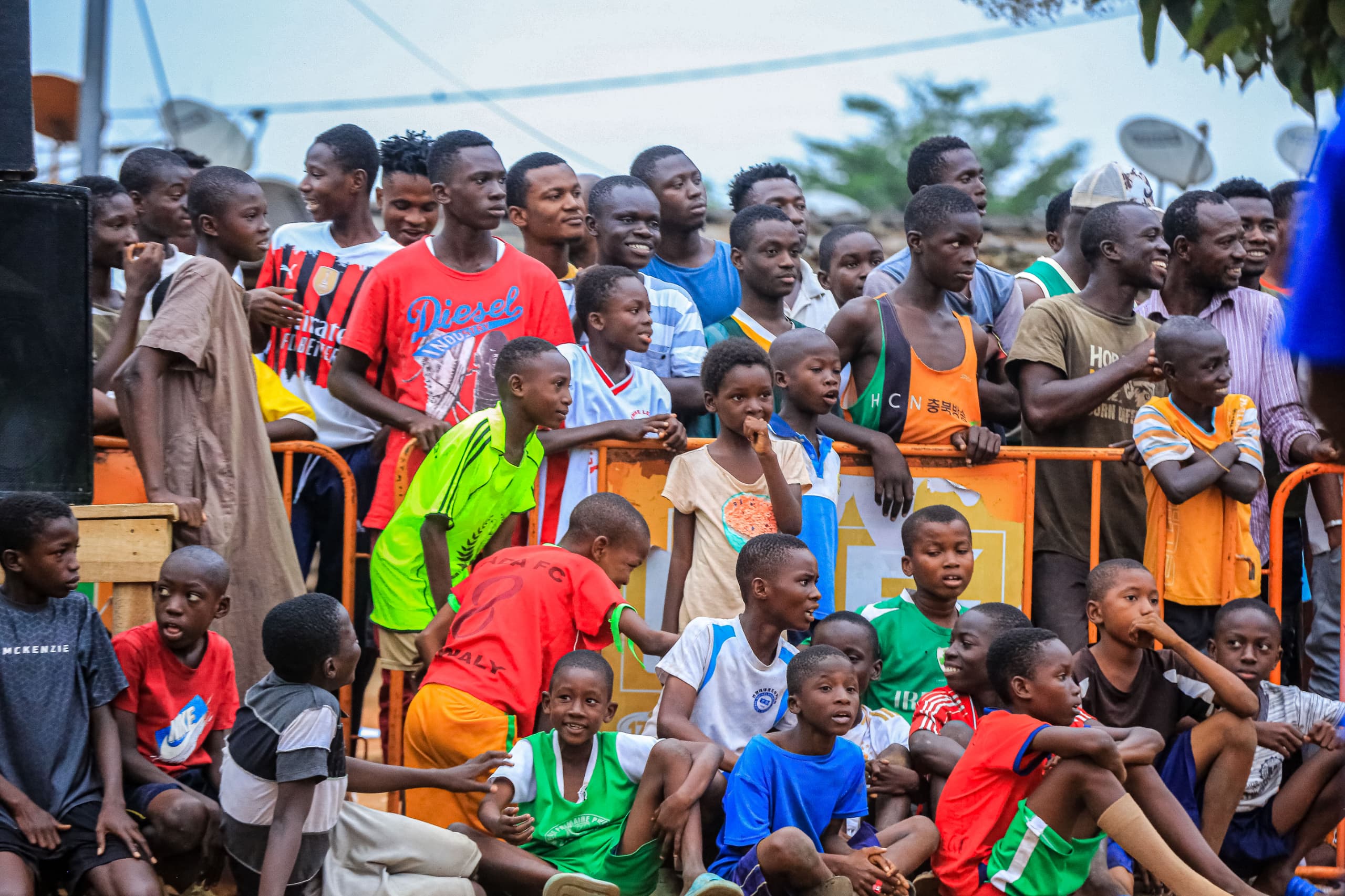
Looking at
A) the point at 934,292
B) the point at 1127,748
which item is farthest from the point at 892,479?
the point at 1127,748

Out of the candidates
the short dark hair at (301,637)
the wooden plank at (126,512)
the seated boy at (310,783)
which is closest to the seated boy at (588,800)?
the seated boy at (310,783)

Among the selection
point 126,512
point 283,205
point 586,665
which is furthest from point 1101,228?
point 283,205

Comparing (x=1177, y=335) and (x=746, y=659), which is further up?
(x=1177, y=335)

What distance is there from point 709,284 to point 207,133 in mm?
8281

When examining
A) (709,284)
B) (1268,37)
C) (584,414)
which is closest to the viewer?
(1268,37)

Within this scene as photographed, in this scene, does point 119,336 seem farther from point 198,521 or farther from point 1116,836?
point 1116,836

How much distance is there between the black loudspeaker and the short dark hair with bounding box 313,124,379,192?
2388 millimetres

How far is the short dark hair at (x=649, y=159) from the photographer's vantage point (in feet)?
24.2

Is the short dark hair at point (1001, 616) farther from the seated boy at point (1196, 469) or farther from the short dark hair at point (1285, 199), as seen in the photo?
the short dark hair at point (1285, 199)

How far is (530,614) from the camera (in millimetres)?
5223

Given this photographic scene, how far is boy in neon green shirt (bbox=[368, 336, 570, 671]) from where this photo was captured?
549cm

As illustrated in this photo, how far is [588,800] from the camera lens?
5008mm

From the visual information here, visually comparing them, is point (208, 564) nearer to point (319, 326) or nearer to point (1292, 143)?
point (319, 326)

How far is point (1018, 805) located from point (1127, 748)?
42 centimetres
